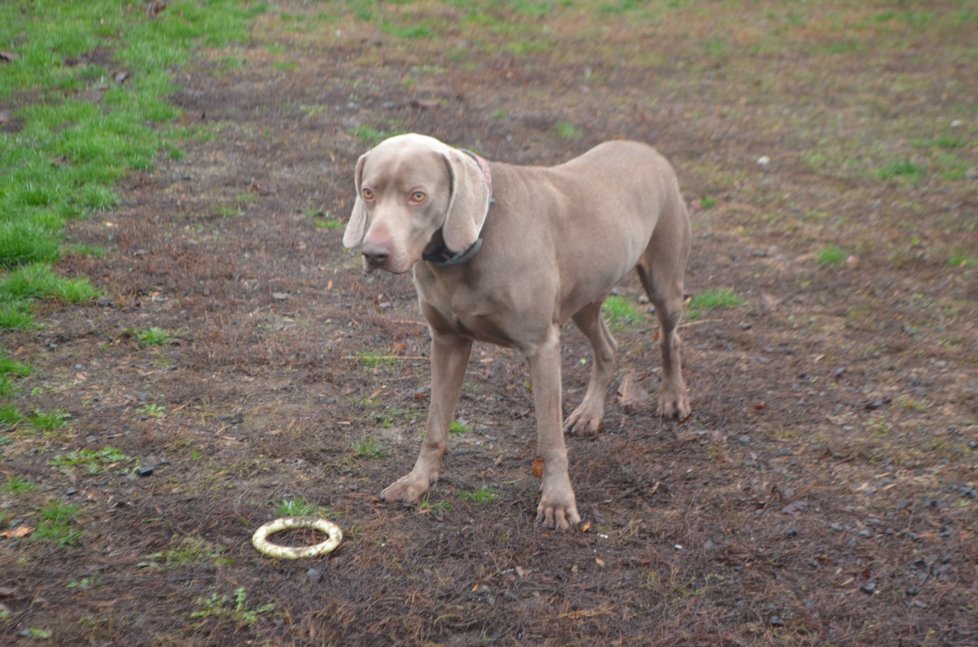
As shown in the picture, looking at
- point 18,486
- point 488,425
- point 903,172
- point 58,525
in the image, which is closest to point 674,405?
point 488,425

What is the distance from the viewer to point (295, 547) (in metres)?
4.38

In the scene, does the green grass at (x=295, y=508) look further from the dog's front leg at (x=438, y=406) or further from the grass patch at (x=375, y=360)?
the grass patch at (x=375, y=360)

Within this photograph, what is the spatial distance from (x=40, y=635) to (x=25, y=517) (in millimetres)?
886

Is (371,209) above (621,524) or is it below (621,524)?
above

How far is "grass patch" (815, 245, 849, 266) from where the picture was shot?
840 cm

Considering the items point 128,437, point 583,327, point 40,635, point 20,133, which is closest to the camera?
point 40,635

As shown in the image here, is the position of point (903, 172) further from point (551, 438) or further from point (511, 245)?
point (511, 245)

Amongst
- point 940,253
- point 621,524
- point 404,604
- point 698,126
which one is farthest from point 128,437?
point 698,126

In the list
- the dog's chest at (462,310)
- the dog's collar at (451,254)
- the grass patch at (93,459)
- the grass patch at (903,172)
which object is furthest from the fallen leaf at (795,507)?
the grass patch at (903,172)

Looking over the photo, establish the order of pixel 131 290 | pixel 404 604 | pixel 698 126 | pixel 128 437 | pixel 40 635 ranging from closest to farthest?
pixel 40 635, pixel 404 604, pixel 128 437, pixel 131 290, pixel 698 126

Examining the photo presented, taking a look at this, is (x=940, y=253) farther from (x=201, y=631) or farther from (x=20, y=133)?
(x=20, y=133)

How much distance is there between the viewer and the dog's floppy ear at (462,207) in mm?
4223

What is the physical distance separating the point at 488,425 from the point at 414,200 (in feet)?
6.37

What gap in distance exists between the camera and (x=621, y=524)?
15.7 feet
